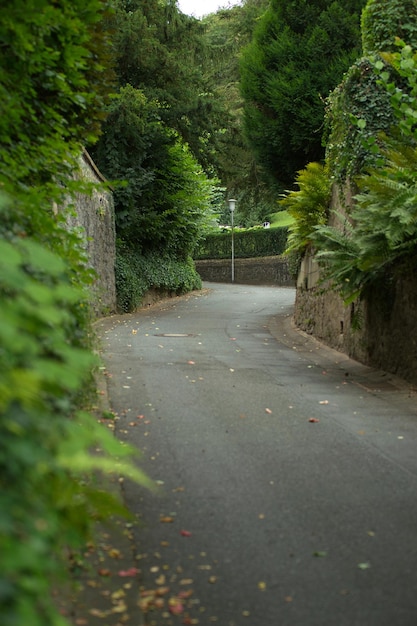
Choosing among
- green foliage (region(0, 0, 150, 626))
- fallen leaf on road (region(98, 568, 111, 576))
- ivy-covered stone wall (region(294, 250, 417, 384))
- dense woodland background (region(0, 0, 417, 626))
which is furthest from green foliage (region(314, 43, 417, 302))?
green foliage (region(0, 0, 150, 626))

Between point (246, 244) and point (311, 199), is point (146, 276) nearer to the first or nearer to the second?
point (311, 199)

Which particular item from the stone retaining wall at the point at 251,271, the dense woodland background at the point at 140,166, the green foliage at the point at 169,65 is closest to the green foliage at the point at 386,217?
the dense woodland background at the point at 140,166

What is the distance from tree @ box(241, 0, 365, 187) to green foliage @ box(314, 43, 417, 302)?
45.3 ft

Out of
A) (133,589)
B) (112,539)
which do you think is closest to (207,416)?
(112,539)

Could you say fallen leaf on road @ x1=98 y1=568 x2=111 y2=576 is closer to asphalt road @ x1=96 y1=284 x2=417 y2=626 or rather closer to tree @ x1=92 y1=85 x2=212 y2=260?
asphalt road @ x1=96 y1=284 x2=417 y2=626

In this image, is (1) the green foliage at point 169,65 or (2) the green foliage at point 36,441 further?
(1) the green foliage at point 169,65

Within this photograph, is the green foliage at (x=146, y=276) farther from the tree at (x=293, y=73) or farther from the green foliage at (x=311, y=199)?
the green foliage at (x=311, y=199)

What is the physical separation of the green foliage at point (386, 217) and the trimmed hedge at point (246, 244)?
30.8 m

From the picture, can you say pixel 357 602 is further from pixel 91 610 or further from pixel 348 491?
pixel 348 491

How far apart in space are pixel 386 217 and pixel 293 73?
16.7 metres

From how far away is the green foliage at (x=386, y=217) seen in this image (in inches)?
411

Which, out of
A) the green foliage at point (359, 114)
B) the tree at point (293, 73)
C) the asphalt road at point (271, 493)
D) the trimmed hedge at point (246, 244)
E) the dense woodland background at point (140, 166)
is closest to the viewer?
the dense woodland background at point (140, 166)

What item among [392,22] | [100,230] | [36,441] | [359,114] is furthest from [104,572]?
[100,230]

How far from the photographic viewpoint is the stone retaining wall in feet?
140
